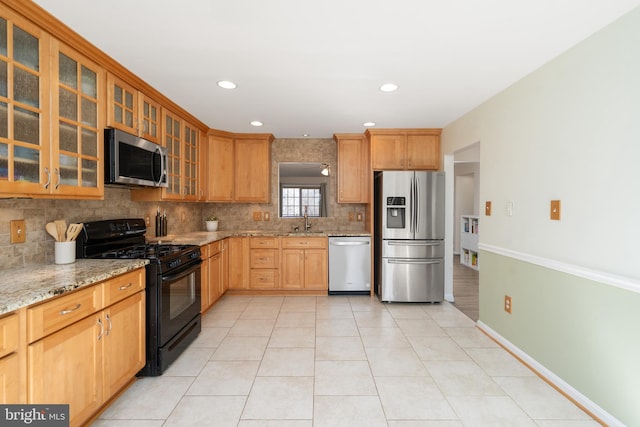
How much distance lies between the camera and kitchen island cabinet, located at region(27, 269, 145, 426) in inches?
54.6

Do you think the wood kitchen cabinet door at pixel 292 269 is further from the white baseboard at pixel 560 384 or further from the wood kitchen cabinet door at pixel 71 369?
the wood kitchen cabinet door at pixel 71 369

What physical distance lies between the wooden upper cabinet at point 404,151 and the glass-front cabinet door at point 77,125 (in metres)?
3.12

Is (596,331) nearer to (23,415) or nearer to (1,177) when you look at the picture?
(23,415)

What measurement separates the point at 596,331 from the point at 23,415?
303 cm

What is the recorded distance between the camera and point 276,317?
11.6ft

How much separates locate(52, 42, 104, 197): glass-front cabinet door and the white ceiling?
0.22 meters

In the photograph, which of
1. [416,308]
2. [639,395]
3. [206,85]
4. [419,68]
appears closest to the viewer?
[639,395]

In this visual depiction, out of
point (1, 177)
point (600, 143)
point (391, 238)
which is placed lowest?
point (391, 238)

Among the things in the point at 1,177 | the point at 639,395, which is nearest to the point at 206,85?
the point at 1,177

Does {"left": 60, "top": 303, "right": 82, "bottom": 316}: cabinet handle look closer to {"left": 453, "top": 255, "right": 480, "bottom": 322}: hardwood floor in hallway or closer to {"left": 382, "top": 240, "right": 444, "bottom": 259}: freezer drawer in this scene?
{"left": 382, "top": 240, "right": 444, "bottom": 259}: freezer drawer

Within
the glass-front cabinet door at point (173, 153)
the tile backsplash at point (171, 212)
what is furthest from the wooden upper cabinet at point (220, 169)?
the glass-front cabinet door at point (173, 153)

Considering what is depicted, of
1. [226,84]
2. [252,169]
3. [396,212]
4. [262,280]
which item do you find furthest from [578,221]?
[252,169]

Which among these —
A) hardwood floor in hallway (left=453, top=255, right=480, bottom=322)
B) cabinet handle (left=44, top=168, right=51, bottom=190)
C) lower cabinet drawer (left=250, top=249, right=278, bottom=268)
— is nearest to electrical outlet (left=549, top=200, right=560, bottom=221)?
hardwood floor in hallway (left=453, top=255, right=480, bottom=322)

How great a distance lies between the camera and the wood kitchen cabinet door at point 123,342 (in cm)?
183
